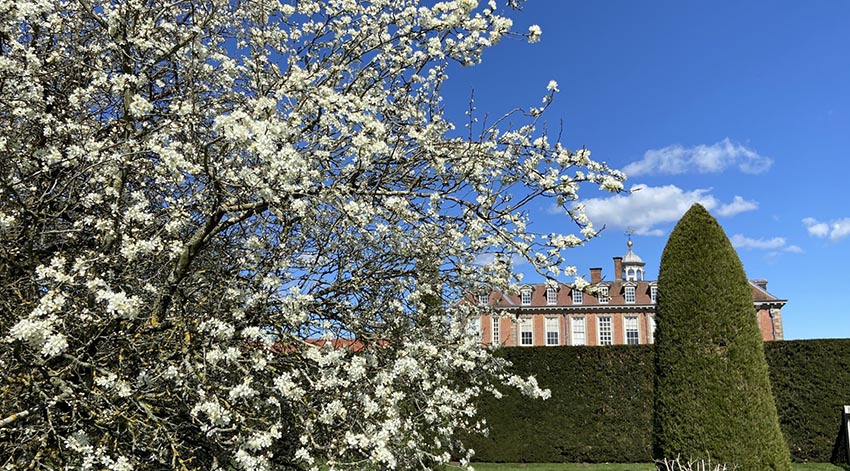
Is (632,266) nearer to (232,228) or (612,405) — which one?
(612,405)

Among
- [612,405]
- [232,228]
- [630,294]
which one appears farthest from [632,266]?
[232,228]

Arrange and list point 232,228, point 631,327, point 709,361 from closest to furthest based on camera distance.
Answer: point 232,228 < point 709,361 < point 631,327

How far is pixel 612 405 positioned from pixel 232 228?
10.2m

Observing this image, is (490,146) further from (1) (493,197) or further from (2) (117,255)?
(2) (117,255)

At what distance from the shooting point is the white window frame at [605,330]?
36.8 m

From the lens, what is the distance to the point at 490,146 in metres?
3.88

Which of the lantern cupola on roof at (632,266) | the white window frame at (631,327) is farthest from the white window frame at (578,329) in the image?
the lantern cupola on roof at (632,266)

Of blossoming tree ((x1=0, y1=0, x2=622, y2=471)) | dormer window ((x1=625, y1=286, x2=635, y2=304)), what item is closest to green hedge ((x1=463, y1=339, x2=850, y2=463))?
blossoming tree ((x1=0, y1=0, x2=622, y2=471))

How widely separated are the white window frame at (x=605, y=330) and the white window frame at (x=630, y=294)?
1554mm

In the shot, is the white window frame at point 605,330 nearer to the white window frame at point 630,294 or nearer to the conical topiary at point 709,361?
the white window frame at point 630,294

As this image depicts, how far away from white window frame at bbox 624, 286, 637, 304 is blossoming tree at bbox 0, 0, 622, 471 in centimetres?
3412

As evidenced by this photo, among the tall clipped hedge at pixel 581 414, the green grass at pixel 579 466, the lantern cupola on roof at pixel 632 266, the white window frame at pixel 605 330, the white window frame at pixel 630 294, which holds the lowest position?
the green grass at pixel 579 466

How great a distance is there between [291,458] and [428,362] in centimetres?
121

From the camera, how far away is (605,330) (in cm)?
3709
